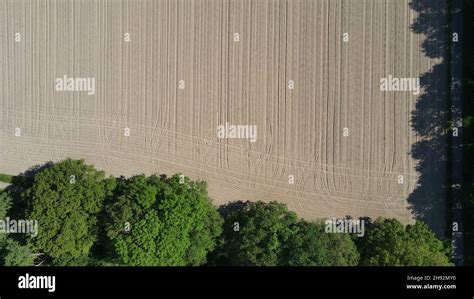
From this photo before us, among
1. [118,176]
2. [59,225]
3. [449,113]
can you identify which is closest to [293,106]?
[449,113]

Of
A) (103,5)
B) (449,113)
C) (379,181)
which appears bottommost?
(379,181)

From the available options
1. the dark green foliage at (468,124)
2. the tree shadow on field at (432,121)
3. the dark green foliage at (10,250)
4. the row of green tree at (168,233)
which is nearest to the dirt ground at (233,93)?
the tree shadow on field at (432,121)

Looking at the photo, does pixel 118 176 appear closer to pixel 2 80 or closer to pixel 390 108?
pixel 2 80

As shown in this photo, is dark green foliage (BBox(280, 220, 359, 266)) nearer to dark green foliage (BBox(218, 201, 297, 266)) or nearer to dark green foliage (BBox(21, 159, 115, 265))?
dark green foliage (BBox(218, 201, 297, 266))

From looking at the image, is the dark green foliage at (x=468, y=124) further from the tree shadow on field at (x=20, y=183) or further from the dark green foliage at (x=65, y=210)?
the tree shadow on field at (x=20, y=183)

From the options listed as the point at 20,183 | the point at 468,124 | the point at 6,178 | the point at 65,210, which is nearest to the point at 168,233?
the point at 65,210

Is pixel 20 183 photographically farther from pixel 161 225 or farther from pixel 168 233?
pixel 168 233
